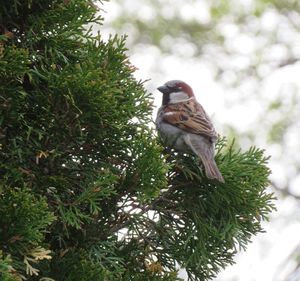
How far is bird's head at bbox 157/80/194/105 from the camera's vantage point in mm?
3170

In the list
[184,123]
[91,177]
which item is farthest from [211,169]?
[184,123]

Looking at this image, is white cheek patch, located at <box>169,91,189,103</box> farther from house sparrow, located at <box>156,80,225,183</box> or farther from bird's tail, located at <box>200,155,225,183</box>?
bird's tail, located at <box>200,155,225,183</box>

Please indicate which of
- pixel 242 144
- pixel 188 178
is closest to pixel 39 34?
pixel 188 178

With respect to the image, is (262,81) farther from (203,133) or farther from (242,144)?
(203,133)

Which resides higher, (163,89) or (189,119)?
(163,89)

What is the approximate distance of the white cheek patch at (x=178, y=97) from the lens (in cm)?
314

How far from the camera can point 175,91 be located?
3.20m

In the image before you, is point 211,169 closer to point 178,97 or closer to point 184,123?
point 184,123

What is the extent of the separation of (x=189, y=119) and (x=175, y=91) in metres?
0.32

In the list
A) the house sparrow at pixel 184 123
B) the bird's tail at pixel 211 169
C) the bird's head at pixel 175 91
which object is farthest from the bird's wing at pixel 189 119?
the bird's tail at pixel 211 169

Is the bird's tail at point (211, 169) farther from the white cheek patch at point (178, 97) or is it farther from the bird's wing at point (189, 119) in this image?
the white cheek patch at point (178, 97)

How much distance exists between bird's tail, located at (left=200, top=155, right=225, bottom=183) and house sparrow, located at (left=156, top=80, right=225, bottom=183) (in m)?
0.09

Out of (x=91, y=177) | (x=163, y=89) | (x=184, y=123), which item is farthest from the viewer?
(x=163, y=89)

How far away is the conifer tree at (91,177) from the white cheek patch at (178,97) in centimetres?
116
